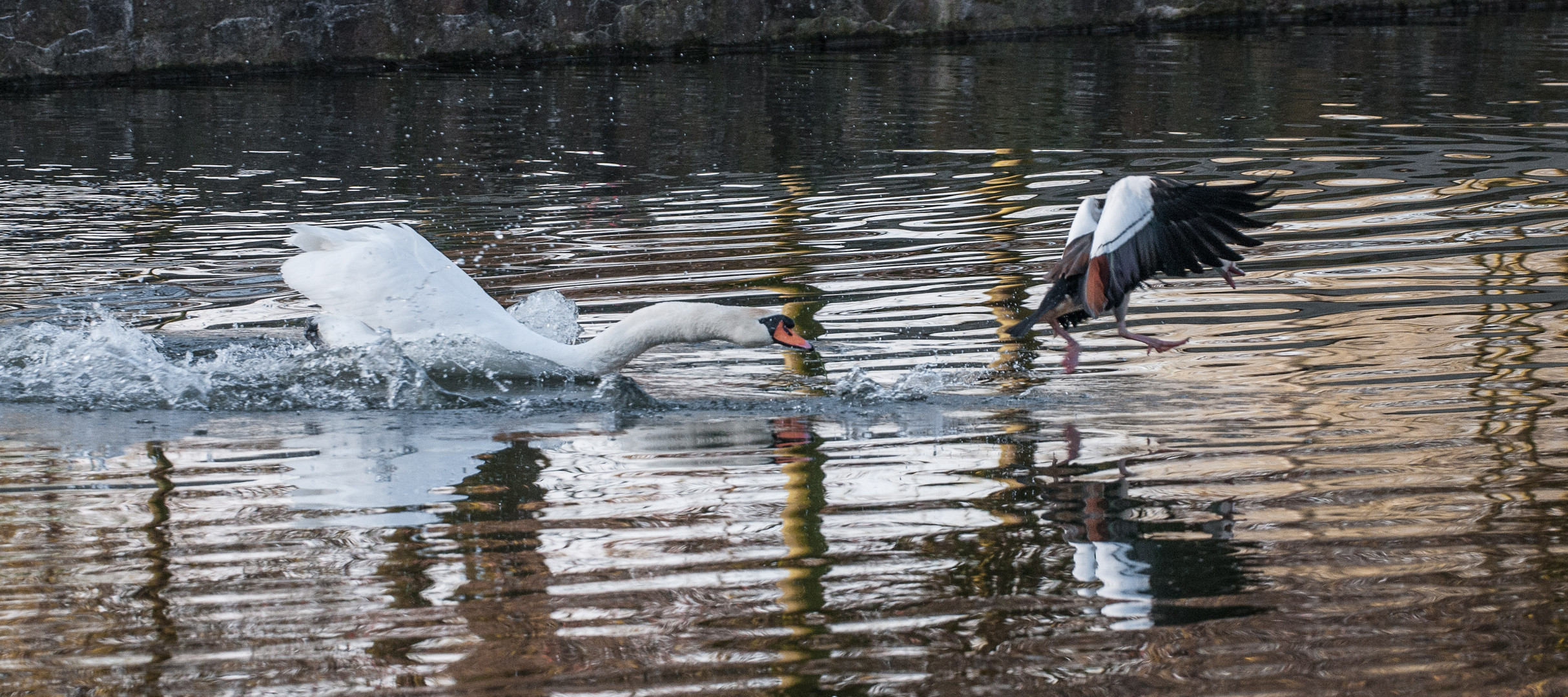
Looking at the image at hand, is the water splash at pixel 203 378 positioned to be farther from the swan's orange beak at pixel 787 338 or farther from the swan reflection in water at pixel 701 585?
the swan reflection in water at pixel 701 585

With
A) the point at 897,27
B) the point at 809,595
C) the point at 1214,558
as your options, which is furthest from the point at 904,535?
the point at 897,27

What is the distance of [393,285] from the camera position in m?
5.55

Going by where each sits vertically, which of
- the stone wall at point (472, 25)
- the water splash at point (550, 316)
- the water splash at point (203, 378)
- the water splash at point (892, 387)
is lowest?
the water splash at point (892, 387)

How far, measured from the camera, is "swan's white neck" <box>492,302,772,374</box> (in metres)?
5.30

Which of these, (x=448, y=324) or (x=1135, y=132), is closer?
(x=448, y=324)

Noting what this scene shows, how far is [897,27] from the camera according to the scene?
2227cm

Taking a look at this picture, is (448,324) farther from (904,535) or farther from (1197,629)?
(1197,629)

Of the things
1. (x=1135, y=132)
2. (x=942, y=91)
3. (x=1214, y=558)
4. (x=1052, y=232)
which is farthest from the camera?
(x=942, y=91)

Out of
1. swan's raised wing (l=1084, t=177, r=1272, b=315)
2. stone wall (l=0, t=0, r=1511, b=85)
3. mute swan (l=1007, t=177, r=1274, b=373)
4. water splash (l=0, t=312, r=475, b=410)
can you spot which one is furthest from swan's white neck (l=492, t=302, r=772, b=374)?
stone wall (l=0, t=0, r=1511, b=85)

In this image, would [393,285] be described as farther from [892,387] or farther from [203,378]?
[892,387]

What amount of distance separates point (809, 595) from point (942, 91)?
12932mm

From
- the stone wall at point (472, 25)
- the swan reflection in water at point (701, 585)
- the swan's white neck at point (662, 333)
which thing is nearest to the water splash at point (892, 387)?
the swan's white neck at point (662, 333)

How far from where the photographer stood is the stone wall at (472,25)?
19891 millimetres

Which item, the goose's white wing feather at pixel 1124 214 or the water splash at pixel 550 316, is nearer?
the goose's white wing feather at pixel 1124 214
